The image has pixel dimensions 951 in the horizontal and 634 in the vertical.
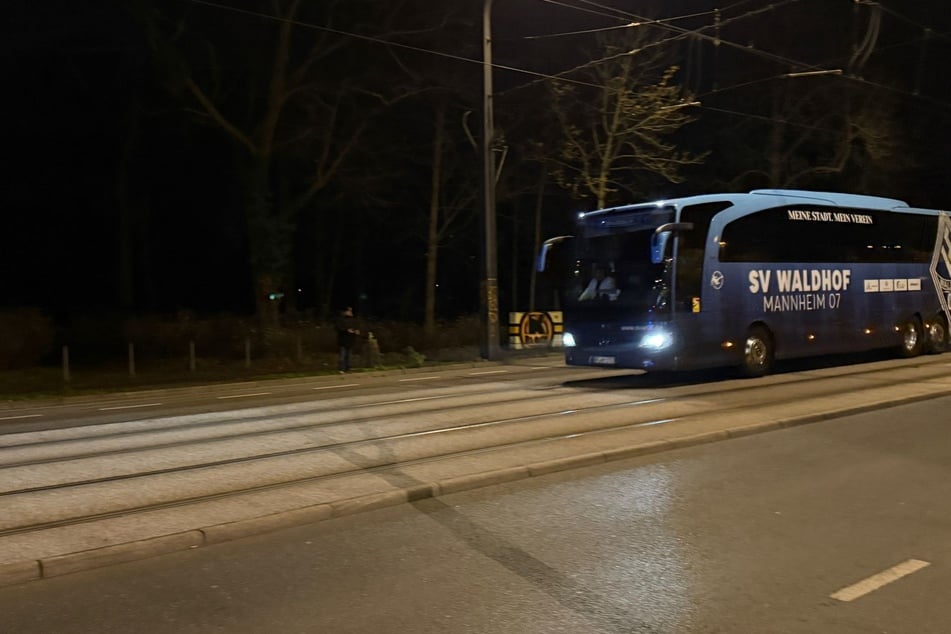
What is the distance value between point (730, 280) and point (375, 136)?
18972 millimetres

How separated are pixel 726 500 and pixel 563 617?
3086 millimetres

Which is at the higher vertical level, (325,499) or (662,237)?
(662,237)

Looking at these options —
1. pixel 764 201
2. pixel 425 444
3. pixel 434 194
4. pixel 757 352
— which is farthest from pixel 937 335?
pixel 434 194

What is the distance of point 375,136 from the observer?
3173cm

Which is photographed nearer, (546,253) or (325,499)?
(325,499)

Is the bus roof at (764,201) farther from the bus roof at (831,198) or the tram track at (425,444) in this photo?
the tram track at (425,444)

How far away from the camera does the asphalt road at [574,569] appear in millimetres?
4625

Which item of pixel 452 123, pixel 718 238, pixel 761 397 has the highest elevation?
pixel 452 123

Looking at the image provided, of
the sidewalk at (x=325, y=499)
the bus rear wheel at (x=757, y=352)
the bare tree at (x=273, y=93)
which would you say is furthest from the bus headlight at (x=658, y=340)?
the bare tree at (x=273, y=93)

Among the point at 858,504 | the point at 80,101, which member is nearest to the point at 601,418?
the point at 858,504

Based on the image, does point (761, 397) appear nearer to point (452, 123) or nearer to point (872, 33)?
point (872, 33)

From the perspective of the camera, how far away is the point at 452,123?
33594 millimetres

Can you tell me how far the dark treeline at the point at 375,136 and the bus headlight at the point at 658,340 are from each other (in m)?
6.32

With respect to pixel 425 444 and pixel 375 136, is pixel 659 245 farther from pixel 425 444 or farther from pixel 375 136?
pixel 375 136
